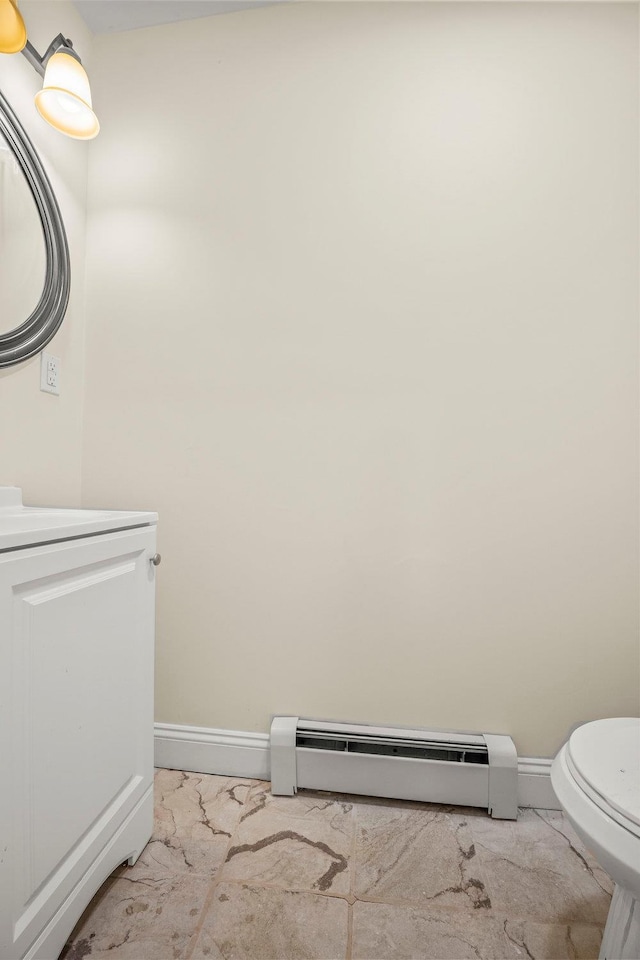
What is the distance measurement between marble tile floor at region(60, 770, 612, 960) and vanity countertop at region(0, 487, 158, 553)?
2.47 ft

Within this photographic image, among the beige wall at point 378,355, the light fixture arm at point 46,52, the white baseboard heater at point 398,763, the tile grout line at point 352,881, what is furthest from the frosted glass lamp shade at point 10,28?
the tile grout line at point 352,881

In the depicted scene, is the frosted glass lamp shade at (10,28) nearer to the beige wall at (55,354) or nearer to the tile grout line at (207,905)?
the beige wall at (55,354)

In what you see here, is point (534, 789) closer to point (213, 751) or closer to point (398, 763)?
point (398, 763)

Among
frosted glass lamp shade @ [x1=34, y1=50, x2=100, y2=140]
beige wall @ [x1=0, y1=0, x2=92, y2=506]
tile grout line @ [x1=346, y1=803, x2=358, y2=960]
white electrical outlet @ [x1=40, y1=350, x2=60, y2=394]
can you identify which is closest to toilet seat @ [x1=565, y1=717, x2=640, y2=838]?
tile grout line @ [x1=346, y1=803, x2=358, y2=960]

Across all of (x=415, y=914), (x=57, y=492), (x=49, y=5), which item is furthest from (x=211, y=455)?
(x=49, y=5)

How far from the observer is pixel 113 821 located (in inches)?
37.4

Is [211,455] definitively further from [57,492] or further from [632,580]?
[632,580]

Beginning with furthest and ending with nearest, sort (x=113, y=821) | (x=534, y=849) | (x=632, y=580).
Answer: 1. (x=632, y=580)
2. (x=534, y=849)
3. (x=113, y=821)

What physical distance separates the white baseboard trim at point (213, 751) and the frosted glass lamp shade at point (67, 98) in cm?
164

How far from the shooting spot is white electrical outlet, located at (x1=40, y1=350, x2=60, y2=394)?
131 cm

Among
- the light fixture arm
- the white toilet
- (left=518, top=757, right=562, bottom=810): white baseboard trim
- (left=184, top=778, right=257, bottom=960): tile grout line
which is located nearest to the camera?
the white toilet

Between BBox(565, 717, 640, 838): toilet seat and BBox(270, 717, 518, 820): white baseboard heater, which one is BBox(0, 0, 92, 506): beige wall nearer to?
BBox(270, 717, 518, 820): white baseboard heater

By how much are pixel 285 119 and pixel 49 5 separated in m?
0.67

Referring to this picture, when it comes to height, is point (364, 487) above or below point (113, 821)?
above
